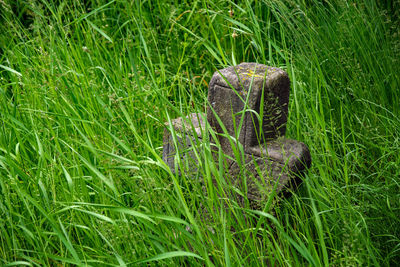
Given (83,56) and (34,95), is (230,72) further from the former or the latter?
(83,56)

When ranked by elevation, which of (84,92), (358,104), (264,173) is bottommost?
(358,104)

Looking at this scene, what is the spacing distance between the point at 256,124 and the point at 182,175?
14.1 inches

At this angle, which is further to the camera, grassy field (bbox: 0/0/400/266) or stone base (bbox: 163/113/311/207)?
stone base (bbox: 163/113/311/207)

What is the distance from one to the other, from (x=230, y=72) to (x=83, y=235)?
2.96 feet

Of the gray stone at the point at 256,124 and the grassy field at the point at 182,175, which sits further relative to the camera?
the gray stone at the point at 256,124

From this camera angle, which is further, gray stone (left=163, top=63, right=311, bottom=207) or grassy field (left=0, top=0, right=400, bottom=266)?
gray stone (left=163, top=63, right=311, bottom=207)

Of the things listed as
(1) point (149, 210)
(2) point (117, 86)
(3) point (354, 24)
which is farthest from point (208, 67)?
(1) point (149, 210)

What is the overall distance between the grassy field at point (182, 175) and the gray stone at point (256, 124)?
0.08m

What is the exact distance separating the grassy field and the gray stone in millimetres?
84

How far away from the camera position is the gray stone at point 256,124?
185 cm

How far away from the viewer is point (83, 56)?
3.05 m

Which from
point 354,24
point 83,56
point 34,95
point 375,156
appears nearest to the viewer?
point 375,156

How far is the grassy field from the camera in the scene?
5.71 feet

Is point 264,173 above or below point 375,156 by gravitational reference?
above
